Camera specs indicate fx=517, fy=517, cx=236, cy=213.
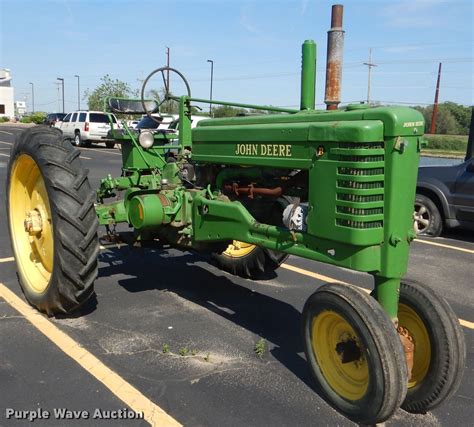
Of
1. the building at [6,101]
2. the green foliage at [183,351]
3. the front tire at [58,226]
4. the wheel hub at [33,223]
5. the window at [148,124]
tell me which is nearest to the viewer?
the green foliage at [183,351]

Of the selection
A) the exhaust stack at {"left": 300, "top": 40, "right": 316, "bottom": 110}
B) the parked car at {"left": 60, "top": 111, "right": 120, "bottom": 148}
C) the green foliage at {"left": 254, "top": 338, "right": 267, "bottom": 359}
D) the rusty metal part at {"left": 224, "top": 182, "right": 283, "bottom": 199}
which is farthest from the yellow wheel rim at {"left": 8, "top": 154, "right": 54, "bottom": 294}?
the parked car at {"left": 60, "top": 111, "right": 120, "bottom": 148}

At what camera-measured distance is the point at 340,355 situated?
9.18 feet

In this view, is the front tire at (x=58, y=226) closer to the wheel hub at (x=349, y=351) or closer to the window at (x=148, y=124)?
the window at (x=148, y=124)

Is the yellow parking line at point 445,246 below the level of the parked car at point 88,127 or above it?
below

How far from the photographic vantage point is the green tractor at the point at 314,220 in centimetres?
268

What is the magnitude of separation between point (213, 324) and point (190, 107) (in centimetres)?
185

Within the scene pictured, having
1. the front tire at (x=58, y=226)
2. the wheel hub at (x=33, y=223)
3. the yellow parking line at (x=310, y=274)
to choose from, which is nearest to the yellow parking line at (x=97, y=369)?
the front tire at (x=58, y=226)

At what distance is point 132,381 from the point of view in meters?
3.14

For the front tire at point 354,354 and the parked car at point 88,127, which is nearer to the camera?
the front tire at point 354,354

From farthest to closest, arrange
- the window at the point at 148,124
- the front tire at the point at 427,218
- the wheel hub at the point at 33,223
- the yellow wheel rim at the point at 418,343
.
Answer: the front tire at the point at 427,218
the window at the point at 148,124
the wheel hub at the point at 33,223
the yellow wheel rim at the point at 418,343

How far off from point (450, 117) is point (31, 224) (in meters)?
49.4

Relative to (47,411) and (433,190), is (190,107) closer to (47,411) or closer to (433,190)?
(47,411)

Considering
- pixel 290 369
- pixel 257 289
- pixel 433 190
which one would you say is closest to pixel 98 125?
pixel 433 190

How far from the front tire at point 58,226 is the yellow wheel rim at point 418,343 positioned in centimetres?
216
